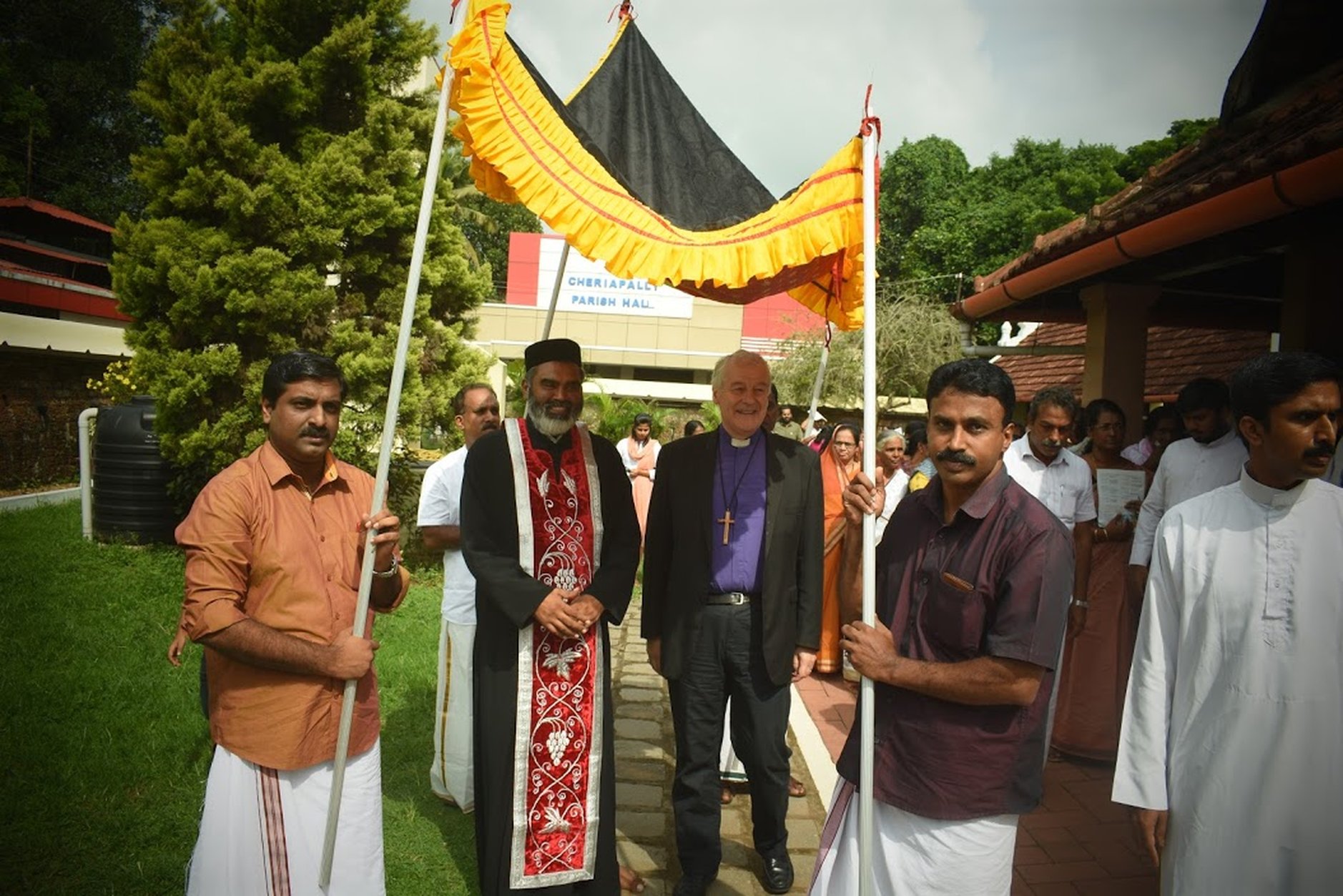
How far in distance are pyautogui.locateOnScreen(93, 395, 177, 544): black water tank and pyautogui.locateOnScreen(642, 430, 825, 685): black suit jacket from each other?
7131 millimetres

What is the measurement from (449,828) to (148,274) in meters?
6.58

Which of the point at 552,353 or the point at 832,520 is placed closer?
the point at 552,353

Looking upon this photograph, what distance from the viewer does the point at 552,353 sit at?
315 centimetres

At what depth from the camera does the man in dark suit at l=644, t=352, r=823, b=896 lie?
125 inches

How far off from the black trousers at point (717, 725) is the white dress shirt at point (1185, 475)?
195 centimetres

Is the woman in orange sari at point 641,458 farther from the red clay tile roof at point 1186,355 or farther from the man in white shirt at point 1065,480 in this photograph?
the man in white shirt at point 1065,480

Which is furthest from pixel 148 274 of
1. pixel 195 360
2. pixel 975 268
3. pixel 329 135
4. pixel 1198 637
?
pixel 975 268

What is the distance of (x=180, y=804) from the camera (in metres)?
3.76

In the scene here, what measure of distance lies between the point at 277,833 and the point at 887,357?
22592mm

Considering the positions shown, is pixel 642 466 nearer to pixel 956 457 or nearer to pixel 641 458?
pixel 641 458

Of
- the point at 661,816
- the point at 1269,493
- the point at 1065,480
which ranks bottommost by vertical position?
the point at 661,816

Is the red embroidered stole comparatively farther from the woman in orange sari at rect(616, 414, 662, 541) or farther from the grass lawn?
the woman in orange sari at rect(616, 414, 662, 541)

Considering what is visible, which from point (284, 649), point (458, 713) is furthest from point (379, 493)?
point (458, 713)

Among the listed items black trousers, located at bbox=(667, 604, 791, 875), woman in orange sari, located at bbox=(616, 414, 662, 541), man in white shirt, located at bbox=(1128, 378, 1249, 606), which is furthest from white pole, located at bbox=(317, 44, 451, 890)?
woman in orange sari, located at bbox=(616, 414, 662, 541)
